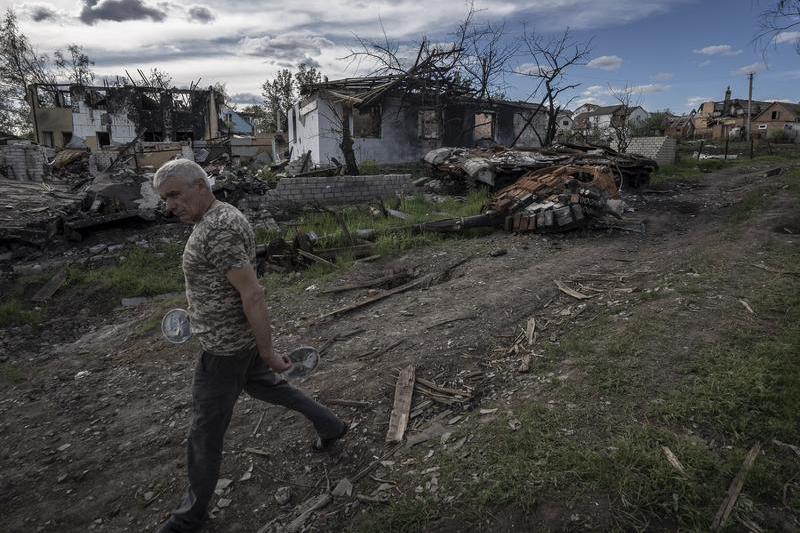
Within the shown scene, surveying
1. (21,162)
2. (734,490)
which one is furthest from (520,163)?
(21,162)

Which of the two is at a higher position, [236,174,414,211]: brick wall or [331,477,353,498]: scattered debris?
[236,174,414,211]: brick wall

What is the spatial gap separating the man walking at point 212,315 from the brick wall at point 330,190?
9.39 m

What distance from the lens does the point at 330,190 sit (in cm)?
1209

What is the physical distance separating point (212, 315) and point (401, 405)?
152 centimetres

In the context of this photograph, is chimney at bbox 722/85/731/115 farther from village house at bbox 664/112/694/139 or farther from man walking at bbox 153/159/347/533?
man walking at bbox 153/159/347/533

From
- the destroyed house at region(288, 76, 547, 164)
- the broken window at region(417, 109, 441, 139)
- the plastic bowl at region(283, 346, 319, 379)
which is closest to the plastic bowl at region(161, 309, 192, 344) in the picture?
the plastic bowl at region(283, 346, 319, 379)

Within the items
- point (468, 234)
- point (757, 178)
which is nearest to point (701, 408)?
point (468, 234)

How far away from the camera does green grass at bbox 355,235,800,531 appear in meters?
2.08

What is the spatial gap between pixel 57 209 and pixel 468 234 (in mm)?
8736

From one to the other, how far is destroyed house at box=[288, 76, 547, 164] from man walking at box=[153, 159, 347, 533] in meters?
15.4

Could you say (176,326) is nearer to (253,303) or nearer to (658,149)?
(253,303)

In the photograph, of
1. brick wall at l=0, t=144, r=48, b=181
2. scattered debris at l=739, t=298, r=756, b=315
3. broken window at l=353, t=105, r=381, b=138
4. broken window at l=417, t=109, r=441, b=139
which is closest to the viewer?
scattered debris at l=739, t=298, r=756, b=315

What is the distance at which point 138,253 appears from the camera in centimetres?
820

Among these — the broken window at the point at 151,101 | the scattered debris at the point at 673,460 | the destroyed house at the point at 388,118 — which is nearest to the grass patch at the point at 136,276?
the scattered debris at the point at 673,460
